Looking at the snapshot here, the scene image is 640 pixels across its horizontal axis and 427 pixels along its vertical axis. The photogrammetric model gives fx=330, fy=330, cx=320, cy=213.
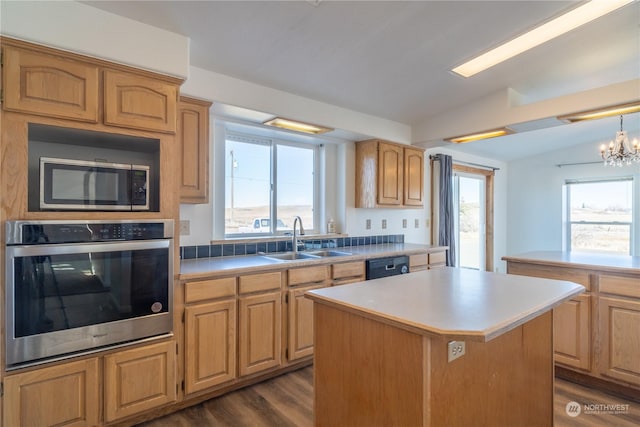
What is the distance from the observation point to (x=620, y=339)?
2359mm

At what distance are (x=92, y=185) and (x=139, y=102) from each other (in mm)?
562

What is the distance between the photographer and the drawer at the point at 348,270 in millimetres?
2967

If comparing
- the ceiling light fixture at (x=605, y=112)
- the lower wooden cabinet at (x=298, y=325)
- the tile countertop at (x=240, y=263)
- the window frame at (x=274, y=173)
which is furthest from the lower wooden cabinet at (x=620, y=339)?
the window frame at (x=274, y=173)

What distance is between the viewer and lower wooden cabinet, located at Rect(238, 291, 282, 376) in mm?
2402

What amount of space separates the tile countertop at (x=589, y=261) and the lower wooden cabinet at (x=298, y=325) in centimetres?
185

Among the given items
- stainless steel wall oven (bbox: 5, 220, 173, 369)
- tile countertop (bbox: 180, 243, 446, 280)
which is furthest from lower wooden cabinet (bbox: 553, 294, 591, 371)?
stainless steel wall oven (bbox: 5, 220, 173, 369)

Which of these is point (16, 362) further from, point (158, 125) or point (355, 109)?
point (355, 109)

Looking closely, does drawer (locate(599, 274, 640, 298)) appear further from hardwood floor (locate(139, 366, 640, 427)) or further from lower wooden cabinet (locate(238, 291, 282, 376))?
lower wooden cabinet (locate(238, 291, 282, 376))

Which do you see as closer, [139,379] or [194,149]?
[139,379]

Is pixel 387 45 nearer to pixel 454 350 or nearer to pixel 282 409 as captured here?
pixel 454 350

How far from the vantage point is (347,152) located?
3928mm

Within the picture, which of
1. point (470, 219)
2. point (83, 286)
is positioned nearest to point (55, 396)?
point (83, 286)

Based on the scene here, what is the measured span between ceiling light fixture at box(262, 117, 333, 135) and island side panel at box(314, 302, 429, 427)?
1.88 metres

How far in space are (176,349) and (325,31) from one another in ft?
7.55
